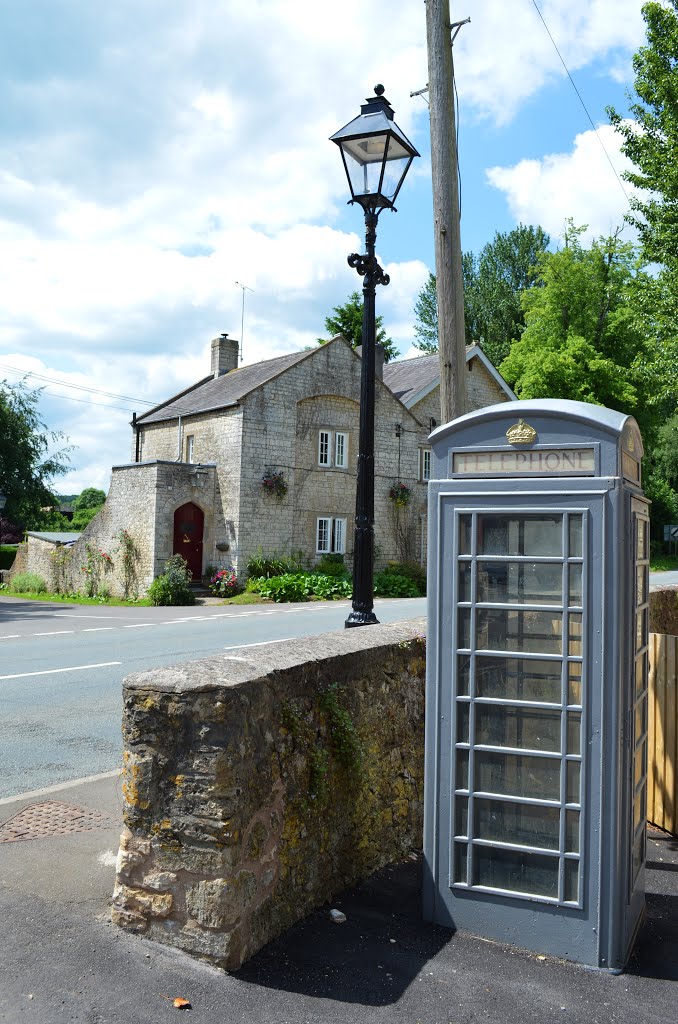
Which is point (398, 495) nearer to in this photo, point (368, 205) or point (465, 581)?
point (368, 205)

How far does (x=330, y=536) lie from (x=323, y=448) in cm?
323

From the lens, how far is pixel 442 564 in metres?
A: 3.88

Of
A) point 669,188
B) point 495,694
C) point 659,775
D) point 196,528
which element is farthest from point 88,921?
point 196,528

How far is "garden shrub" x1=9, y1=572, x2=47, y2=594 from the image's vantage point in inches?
1243

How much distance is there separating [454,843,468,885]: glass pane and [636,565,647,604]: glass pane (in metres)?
1.40

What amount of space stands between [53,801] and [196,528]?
2261cm

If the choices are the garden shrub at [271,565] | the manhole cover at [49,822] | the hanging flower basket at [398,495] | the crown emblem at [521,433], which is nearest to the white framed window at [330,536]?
the garden shrub at [271,565]

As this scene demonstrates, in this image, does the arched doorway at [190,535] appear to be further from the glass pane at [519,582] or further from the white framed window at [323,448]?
the glass pane at [519,582]

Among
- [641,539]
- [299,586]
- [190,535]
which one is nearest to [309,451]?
[190,535]

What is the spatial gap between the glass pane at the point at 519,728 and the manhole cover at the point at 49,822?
252 centimetres

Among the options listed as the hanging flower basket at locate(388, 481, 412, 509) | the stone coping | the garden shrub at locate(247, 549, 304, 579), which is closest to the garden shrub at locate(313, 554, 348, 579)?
the garden shrub at locate(247, 549, 304, 579)

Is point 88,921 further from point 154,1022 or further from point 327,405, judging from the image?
point 327,405

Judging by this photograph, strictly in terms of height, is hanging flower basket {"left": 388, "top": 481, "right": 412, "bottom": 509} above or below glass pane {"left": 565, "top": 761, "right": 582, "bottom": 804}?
above

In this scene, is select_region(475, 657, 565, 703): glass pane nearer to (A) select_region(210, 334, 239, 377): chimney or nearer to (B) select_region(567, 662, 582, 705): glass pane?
(B) select_region(567, 662, 582, 705): glass pane
